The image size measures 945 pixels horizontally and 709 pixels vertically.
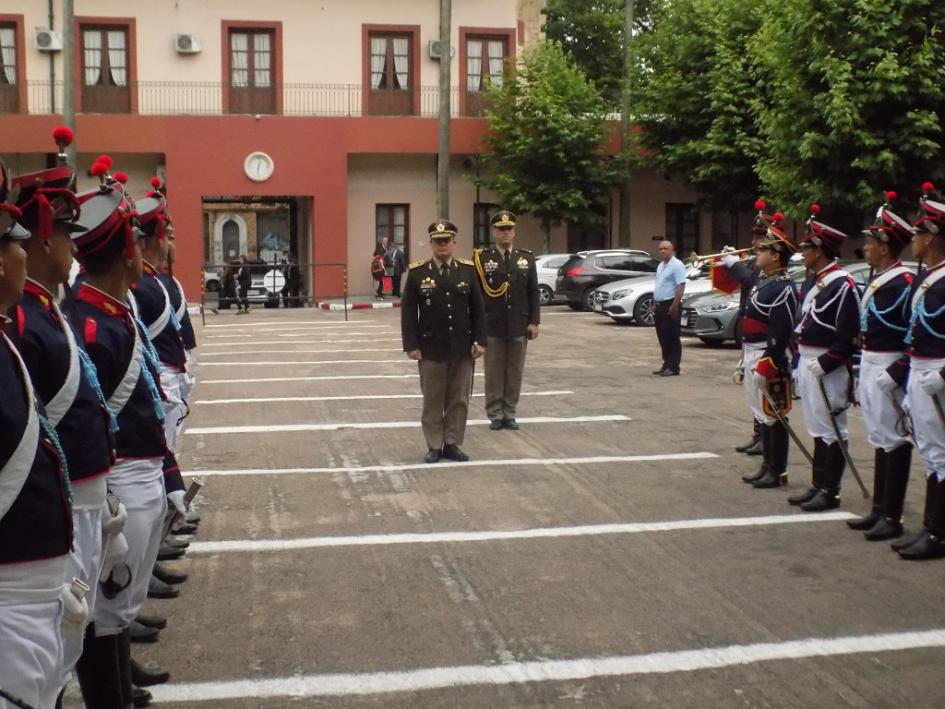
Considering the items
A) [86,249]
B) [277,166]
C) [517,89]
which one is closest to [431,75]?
[517,89]

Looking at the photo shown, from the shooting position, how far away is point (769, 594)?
21.6 ft

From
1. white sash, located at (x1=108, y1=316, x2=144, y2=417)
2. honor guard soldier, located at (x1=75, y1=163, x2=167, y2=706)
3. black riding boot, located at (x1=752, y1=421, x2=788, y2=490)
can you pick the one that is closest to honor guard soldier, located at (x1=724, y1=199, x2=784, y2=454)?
black riding boot, located at (x1=752, y1=421, x2=788, y2=490)

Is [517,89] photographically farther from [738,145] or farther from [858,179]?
[858,179]

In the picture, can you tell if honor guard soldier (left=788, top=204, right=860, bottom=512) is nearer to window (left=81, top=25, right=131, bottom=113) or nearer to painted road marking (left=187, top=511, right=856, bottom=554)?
painted road marking (left=187, top=511, right=856, bottom=554)

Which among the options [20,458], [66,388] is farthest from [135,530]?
[20,458]

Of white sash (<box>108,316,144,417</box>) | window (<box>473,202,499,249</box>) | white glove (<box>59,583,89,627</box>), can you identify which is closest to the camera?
white glove (<box>59,583,89,627</box>)

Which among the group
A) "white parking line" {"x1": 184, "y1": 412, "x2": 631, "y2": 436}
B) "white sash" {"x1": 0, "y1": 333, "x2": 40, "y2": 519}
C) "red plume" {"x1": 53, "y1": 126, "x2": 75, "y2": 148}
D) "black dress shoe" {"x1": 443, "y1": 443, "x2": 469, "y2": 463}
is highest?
"red plume" {"x1": 53, "y1": 126, "x2": 75, "y2": 148}

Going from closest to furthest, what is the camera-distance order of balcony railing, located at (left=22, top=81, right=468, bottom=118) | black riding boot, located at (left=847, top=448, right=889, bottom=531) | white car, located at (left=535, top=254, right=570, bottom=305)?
black riding boot, located at (left=847, top=448, right=889, bottom=531), white car, located at (left=535, top=254, right=570, bottom=305), balcony railing, located at (left=22, top=81, right=468, bottom=118)

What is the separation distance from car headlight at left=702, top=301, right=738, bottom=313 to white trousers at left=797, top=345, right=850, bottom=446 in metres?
12.3

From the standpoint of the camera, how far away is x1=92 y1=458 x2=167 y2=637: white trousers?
4.66 meters

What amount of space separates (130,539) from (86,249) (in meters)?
1.12

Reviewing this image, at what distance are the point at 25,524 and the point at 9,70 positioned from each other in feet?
109

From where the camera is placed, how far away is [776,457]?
9.39 metres

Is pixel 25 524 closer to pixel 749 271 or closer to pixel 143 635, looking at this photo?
pixel 143 635
